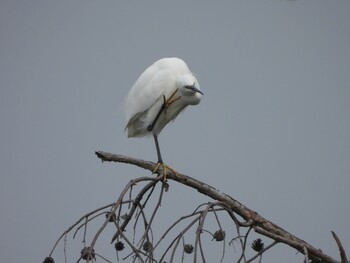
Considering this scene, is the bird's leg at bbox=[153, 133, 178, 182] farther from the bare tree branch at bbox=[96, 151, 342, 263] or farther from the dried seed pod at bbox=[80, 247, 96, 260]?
the dried seed pod at bbox=[80, 247, 96, 260]

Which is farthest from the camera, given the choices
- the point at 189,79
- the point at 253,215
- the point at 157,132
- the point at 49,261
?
the point at 157,132

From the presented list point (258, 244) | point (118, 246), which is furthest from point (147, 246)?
point (258, 244)

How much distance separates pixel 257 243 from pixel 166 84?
94 centimetres

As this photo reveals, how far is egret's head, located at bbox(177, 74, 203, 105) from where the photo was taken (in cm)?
167

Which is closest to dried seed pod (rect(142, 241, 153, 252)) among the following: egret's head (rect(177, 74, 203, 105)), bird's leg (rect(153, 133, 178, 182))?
bird's leg (rect(153, 133, 178, 182))

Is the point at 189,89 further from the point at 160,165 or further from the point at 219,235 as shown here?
the point at 219,235

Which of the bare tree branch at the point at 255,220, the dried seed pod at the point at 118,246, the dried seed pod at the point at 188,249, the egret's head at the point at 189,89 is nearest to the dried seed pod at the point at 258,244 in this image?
the bare tree branch at the point at 255,220

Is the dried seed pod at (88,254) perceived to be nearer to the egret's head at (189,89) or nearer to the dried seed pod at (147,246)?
the dried seed pod at (147,246)

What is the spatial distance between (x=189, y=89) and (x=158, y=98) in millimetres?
140

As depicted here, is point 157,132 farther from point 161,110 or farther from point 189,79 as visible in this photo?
point 189,79

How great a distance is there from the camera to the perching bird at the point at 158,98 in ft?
5.79

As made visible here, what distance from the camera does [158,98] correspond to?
1.77m

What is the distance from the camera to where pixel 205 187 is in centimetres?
106

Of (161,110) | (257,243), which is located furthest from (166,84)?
(257,243)
